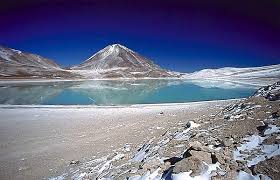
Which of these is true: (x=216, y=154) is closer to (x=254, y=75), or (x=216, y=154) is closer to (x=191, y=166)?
(x=191, y=166)

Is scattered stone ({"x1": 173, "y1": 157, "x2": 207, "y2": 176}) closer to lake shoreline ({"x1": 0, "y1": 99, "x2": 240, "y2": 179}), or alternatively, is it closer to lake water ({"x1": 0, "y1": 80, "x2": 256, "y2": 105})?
lake shoreline ({"x1": 0, "y1": 99, "x2": 240, "y2": 179})

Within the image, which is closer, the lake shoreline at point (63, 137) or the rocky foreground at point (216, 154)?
the rocky foreground at point (216, 154)

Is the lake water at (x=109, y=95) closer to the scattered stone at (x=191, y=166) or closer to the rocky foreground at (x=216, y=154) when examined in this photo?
the rocky foreground at (x=216, y=154)

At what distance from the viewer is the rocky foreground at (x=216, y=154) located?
21.7ft

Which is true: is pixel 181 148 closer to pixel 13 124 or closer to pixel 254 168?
pixel 254 168

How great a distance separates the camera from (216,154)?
7148 mm

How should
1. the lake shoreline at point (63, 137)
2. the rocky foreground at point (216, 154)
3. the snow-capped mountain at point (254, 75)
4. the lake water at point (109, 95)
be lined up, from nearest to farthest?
the rocky foreground at point (216, 154), the lake shoreline at point (63, 137), the lake water at point (109, 95), the snow-capped mountain at point (254, 75)

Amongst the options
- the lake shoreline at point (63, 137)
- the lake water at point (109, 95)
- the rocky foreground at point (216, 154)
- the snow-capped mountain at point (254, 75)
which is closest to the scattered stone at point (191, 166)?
the rocky foreground at point (216, 154)

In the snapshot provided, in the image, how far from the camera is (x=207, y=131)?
9.67m

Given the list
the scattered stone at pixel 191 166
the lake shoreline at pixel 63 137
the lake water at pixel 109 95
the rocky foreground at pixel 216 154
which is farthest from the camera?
the lake water at pixel 109 95

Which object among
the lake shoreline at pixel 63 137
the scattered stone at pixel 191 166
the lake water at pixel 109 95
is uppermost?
the scattered stone at pixel 191 166

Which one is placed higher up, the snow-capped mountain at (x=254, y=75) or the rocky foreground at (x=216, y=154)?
the snow-capped mountain at (x=254, y=75)

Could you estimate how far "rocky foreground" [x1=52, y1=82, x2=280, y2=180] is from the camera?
6609mm

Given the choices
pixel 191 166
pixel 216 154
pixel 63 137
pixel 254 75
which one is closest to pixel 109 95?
pixel 63 137
